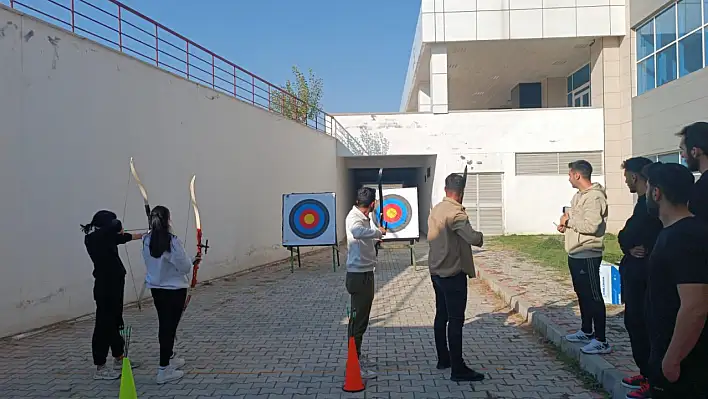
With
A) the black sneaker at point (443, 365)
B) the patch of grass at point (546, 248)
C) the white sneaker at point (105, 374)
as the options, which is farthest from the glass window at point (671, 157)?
the white sneaker at point (105, 374)

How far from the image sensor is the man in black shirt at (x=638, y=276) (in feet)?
14.0

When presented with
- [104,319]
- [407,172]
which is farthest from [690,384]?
[407,172]

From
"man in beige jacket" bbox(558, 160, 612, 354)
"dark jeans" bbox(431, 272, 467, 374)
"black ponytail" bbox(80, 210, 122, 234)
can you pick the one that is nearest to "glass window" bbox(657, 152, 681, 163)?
"man in beige jacket" bbox(558, 160, 612, 354)

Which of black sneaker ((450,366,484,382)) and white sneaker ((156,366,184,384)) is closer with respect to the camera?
black sneaker ((450,366,484,382))

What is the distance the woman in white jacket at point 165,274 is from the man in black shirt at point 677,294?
150 inches

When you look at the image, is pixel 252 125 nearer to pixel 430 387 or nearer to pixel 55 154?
pixel 55 154

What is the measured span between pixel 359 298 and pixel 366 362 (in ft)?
2.39

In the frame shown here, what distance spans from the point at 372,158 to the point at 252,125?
8738 mm

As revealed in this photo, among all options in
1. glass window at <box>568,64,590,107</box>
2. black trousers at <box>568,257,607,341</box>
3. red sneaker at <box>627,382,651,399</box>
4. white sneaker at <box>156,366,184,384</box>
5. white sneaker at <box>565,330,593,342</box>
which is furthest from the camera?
glass window at <box>568,64,590,107</box>

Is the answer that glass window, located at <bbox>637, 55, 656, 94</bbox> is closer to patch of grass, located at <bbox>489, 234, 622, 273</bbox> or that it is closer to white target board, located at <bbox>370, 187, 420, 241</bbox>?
patch of grass, located at <bbox>489, 234, 622, 273</bbox>

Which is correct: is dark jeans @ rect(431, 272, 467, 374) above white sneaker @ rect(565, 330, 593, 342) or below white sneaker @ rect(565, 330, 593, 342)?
above

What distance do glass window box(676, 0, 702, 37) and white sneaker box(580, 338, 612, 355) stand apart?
1176cm

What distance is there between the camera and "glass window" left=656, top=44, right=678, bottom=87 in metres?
15.2

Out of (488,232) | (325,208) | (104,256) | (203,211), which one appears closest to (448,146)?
(488,232)
